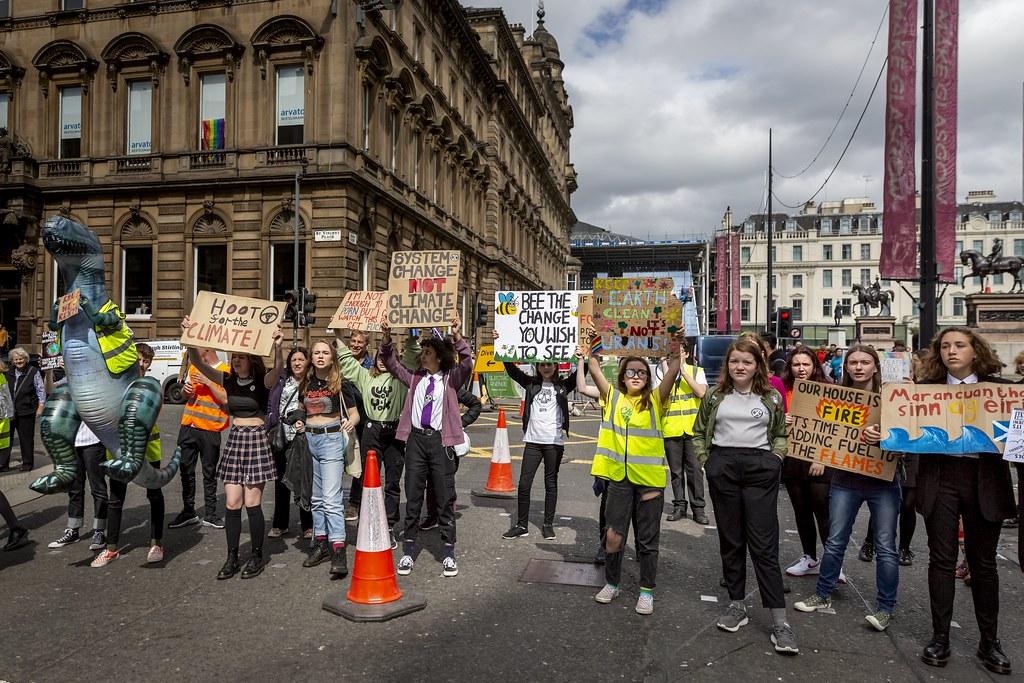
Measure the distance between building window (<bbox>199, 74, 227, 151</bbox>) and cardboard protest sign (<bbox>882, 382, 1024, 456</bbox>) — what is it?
2519 cm

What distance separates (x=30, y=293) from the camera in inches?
1065

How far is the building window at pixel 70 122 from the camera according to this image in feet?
88.8

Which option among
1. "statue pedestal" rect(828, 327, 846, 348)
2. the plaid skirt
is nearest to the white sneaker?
the plaid skirt

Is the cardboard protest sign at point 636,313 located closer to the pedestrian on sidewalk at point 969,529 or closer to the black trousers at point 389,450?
the black trousers at point 389,450

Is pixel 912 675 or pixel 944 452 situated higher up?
pixel 944 452

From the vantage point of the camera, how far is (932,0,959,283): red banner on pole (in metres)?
11.9

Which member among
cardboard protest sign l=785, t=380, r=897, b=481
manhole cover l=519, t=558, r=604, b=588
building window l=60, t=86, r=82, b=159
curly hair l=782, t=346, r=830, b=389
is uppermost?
building window l=60, t=86, r=82, b=159

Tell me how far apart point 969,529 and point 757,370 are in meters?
1.47

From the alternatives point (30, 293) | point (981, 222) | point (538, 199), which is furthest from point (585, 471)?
point (981, 222)

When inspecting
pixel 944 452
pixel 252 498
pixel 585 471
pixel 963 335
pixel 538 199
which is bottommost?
pixel 585 471

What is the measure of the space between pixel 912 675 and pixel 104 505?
241 inches

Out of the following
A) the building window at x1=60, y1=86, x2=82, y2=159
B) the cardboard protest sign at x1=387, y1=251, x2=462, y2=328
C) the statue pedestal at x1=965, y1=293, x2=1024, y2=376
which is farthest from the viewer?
the building window at x1=60, y1=86, x2=82, y2=159

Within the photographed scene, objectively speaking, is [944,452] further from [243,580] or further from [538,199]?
[538,199]

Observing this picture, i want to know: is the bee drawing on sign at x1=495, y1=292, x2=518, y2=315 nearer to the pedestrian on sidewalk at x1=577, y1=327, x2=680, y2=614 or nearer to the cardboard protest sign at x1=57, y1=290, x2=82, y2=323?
the pedestrian on sidewalk at x1=577, y1=327, x2=680, y2=614
